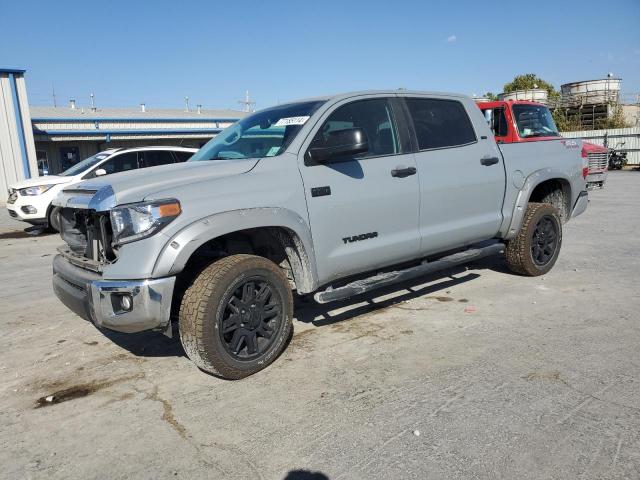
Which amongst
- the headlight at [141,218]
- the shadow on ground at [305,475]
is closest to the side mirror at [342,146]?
the headlight at [141,218]

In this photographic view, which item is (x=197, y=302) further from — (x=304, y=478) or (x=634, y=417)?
(x=634, y=417)

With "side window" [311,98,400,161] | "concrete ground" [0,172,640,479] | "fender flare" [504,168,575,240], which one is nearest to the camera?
"concrete ground" [0,172,640,479]

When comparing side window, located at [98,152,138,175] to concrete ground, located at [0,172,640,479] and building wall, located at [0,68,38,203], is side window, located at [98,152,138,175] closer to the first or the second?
concrete ground, located at [0,172,640,479]

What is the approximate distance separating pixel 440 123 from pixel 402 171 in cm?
88

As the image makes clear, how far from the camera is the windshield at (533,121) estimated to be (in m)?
9.95

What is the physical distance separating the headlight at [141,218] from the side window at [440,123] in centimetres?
238

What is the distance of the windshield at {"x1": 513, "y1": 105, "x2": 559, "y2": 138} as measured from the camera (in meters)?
9.95

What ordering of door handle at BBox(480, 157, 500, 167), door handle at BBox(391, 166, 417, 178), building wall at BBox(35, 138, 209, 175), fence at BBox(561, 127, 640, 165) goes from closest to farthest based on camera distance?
door handle at BBox(391, 166, 417, 178) < door handle at BBox(480, 157, 500, 167) < building wall at BBox(35, 138, 209, 175) < fence at BBox(561, 127, 640, 165)

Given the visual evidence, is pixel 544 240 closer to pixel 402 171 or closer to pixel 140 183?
pixel 402 171

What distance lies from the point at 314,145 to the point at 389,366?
1.75 meters

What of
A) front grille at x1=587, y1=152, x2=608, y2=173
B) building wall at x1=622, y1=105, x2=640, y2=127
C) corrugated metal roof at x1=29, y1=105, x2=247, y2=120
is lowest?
front grille at x1=587, y1=152, x2=608, y2=173

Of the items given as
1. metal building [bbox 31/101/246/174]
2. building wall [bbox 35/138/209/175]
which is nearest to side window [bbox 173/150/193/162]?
metal building [bbox 31/101/246/174]

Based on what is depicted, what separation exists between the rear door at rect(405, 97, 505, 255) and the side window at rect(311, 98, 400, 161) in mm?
270

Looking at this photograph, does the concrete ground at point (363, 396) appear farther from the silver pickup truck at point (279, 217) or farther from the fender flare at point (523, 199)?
the fender flare at point (523, 199)
